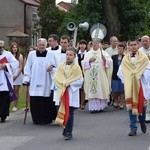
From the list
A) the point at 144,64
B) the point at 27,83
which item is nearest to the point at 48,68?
the point at 27,83

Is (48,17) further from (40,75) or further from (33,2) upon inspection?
(40,75)

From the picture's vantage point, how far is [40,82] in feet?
44.2

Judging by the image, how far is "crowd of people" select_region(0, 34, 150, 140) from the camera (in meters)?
11.3

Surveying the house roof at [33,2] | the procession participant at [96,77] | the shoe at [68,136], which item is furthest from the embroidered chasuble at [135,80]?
the house roof at [33,2]

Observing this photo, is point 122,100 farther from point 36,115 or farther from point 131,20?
point 131,20

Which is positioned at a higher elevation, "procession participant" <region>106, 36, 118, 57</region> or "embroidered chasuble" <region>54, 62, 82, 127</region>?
"procession participant" <region>106, 36, 118, 57</region>

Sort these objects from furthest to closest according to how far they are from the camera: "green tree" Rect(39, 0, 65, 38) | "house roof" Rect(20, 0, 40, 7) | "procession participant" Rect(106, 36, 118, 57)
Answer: "house roof" Rect(20, 0, 40, 7), "green tree" Rect(39, 0, 65, 38), "procession participant" Rect(106, 36, 118, 57)

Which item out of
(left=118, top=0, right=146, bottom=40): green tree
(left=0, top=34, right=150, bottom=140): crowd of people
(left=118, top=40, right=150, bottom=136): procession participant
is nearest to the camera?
(left=0, top=34, right=150, bottom=140): crowd of people

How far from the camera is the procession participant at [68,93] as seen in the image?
11.1m

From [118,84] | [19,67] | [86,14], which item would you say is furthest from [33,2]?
[19,67]

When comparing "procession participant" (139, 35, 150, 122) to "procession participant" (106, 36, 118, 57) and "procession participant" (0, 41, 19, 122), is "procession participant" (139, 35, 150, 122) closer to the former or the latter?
"procession participant" (0, 41, 19, 122)

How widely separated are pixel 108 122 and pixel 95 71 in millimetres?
2985

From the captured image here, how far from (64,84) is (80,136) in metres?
1.17

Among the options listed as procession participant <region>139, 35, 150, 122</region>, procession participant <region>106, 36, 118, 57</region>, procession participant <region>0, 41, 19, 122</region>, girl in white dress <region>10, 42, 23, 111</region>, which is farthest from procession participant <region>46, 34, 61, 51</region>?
procession participant <region>106, 36, 118, 57</region>
